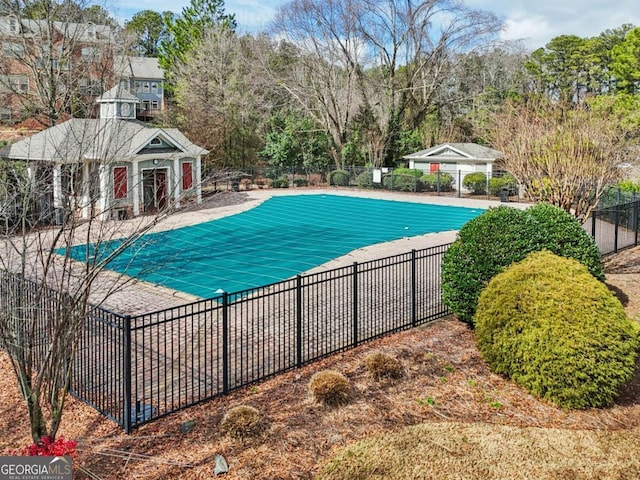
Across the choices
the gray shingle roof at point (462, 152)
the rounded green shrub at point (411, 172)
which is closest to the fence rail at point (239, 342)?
the rounded green shrub at point (411, 172)

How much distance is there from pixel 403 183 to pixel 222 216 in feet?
49.5

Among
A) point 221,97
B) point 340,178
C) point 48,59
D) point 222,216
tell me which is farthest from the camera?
point 221,97

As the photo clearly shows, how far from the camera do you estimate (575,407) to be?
276 inches

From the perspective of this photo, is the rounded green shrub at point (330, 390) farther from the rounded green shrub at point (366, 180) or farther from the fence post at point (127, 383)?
the rounded green shrub at point (366, 180)

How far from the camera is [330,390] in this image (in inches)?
273

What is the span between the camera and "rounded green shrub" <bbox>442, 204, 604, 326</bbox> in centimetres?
930

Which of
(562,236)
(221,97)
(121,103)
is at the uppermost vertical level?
(221,97)

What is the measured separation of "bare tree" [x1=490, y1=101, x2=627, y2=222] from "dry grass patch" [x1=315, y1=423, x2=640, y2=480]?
7.55m

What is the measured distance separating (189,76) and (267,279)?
30.1 m

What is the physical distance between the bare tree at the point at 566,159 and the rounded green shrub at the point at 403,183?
22.5 metres

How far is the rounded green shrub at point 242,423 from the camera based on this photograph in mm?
6016

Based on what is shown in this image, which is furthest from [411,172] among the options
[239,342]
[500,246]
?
[239,342]

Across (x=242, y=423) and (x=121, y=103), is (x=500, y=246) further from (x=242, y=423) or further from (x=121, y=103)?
(x=121, y=103)

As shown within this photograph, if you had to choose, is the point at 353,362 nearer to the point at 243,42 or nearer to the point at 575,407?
the point at 575,407
